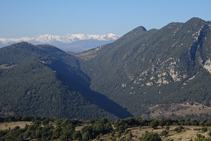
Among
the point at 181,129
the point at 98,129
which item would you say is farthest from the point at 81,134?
the point at 181,129

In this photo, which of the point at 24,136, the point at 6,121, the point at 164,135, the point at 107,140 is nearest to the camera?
the point at 164,135

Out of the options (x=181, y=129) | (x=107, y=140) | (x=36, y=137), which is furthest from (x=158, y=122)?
(x=36, y=137)

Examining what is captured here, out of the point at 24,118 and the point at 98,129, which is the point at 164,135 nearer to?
the point at 98,129

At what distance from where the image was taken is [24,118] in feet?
604

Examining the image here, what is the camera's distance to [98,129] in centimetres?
12169

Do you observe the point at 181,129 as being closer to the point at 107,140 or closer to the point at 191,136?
the point at 191,136

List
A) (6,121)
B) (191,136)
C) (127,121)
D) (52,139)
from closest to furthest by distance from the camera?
(191,136) → (52,139) → (127,121) → (6,121)

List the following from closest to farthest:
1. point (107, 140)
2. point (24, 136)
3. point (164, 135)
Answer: point (164, 135) → point (107, 140) → point (24, 136)

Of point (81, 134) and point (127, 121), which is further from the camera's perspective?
point (127, 121)

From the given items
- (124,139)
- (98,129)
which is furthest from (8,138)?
(124,139)

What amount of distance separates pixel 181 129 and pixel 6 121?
128 meters

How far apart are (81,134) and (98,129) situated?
34.6 ft

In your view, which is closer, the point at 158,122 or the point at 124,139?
the point at 124,139

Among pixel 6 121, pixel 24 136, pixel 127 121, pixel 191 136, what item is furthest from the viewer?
pixel 6 121
